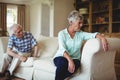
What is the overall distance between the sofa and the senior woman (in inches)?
4.4

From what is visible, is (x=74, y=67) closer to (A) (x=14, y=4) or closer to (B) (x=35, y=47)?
(B) (x=35, y=47)

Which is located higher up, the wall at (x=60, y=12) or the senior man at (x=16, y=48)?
the wall at (x=60, y=12)

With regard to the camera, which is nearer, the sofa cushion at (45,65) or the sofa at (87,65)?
the sofa at (87,65)

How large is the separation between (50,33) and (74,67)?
424 centimetres

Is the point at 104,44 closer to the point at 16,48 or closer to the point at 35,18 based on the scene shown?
the point at 16,48

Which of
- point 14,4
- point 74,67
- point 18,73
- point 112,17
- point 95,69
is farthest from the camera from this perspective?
point 14,4

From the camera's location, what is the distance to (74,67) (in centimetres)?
249

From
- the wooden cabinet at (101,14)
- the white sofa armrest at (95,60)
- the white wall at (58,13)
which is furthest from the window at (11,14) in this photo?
the white sofa armrest at (95,60)

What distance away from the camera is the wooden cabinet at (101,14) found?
552 cm

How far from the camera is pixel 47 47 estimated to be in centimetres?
376

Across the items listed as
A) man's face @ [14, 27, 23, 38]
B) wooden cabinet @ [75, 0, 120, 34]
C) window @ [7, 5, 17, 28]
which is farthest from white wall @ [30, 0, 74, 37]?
man's face @ [14, 27, 23, 38]

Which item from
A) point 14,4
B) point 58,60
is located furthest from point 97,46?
point 14,4

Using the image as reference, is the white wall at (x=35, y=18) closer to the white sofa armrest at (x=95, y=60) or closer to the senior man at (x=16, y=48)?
the senior man at (x=16, y=48)

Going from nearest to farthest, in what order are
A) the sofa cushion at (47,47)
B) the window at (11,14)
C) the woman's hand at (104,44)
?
the woman's hand at (104,44)
the sofa cushion at (47,47)
the window at (11,14)
